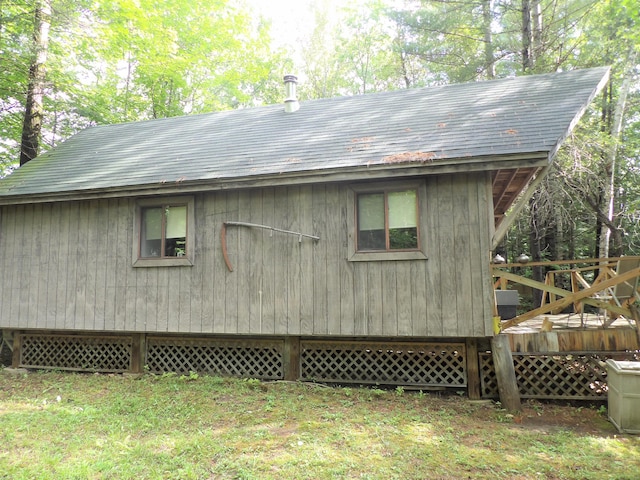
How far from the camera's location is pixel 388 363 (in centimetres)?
632

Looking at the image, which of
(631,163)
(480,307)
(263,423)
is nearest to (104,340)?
(263,423)

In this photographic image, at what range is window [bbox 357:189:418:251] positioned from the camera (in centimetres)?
582

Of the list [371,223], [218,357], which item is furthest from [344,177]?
[218,357]

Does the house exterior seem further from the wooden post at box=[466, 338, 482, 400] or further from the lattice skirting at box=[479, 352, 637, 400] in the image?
the lattice skirting at box=[479, 352, 637, 400]

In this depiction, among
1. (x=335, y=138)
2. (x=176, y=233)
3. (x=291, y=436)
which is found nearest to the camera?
(x=291, y=436)

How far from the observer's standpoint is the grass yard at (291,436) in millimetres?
3551

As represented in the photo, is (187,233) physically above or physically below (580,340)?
above

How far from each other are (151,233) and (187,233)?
30.8 inches

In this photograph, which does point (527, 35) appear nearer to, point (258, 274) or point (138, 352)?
point (258, 274)

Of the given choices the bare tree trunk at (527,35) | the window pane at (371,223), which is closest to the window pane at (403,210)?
the window pane at (371,223)

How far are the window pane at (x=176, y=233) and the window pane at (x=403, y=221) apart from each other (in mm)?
3498

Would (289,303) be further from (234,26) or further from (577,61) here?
(234,26)

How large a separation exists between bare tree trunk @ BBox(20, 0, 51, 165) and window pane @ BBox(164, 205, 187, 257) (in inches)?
212

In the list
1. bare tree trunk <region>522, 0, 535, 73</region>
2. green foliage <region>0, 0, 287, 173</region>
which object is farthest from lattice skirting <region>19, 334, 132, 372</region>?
bare tree trunk <region>522, 0, 535, 73</region>
